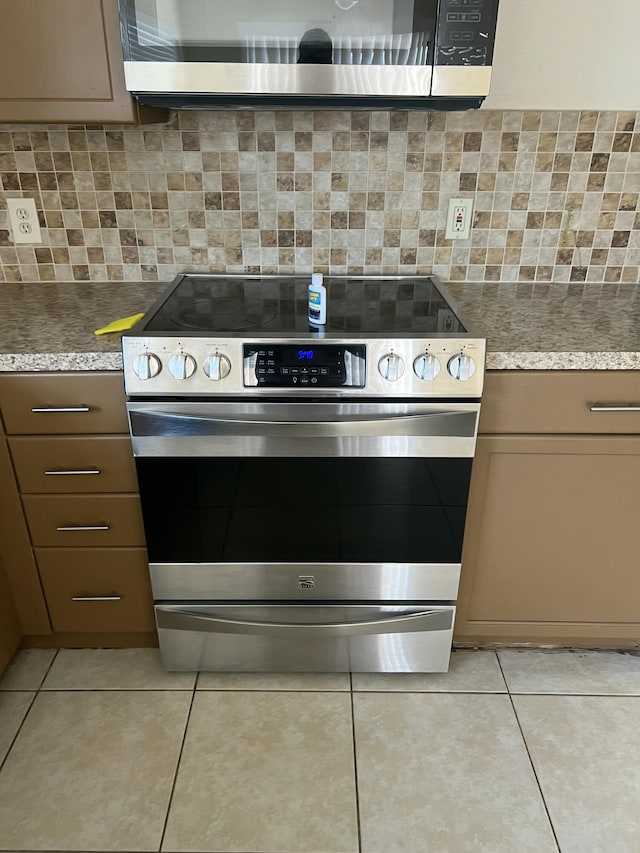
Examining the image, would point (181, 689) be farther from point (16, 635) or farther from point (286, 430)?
point (286, 430)

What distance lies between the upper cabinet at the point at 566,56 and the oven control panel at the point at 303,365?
2.91 ft

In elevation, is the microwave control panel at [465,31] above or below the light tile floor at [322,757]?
above

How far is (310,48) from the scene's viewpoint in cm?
134

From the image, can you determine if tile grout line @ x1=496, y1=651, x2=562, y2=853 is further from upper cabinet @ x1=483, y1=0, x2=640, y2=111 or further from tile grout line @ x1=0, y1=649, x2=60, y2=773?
upper cabinet @ x1=483, y1=0, x2=640, y2=111

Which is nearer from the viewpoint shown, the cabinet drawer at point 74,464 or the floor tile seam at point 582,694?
the cabinet drawer at point 74,464

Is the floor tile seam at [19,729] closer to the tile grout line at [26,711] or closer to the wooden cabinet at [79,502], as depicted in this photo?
the tile grout line at [26,711]

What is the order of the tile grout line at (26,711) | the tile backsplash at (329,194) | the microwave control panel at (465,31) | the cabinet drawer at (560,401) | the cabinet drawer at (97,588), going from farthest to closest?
1. the tile backsplash at (329,194)
2. the cabinet drawer at (97,588)
3. the tile grout line at (26,711)
4. the cabinet drawer at (560,401)
5. the microwave control panel at (465,31)

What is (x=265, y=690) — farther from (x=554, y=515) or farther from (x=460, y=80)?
(x=460, y=80)

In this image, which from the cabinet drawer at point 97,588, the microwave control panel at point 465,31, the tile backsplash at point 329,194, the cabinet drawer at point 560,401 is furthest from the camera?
the tile backsplash at point 329,194

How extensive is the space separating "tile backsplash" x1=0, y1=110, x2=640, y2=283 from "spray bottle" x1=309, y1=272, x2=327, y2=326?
479 mm

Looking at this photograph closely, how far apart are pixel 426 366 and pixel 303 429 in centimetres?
29

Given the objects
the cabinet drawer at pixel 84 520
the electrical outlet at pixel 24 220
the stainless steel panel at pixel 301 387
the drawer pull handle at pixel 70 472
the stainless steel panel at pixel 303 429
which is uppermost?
the electrical outlet at pixel 24 220

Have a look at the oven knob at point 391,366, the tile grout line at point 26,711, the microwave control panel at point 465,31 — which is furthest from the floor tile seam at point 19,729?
the microwave control panel at point 465,31

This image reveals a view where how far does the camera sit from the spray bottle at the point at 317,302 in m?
1.44
